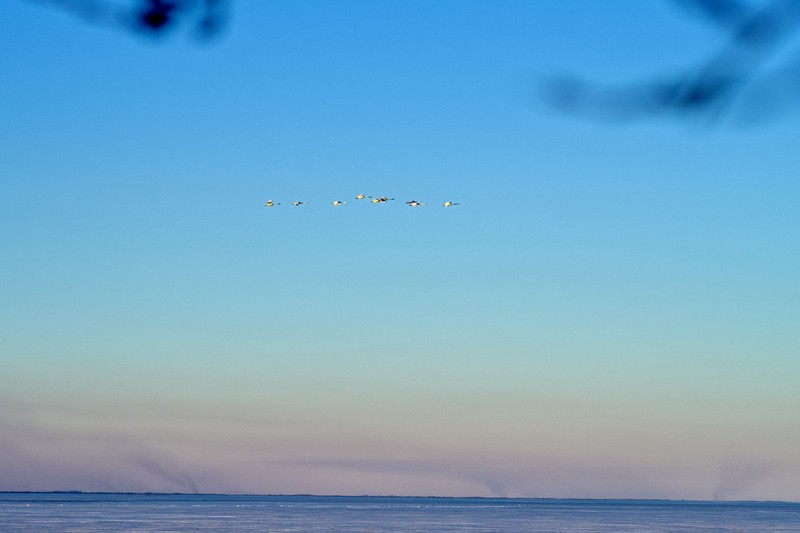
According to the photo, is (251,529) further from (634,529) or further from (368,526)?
(634,529)

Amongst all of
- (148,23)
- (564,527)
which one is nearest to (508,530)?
(564,527)

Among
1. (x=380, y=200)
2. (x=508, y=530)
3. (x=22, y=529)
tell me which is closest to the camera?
(x=380, y=200)

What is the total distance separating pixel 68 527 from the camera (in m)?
134

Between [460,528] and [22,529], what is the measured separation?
46.0m

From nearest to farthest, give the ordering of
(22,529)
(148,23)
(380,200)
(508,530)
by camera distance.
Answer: (148,23) → (380,200) → (22,529) → (508,530)

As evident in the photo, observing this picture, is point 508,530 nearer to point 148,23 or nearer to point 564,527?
point 564,527

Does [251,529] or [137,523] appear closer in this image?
[251,529]

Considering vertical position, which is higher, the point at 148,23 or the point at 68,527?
the point at 68,527

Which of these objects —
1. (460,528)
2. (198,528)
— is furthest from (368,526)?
(198,528)

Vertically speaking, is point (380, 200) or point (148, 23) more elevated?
point (380, 200)

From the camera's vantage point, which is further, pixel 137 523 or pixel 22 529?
pixel 137 523

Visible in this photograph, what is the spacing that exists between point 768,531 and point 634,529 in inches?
791

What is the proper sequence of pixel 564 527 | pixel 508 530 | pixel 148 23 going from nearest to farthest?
pixel 148 23, pixel 508 530, pixel 564 527

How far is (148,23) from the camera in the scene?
5035 millimetres
